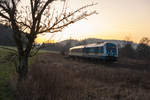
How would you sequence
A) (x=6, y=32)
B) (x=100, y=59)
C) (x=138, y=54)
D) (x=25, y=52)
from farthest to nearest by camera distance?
(x=138, y=54)
(x=100, y=59)
(x=25, y=52)
(x=6, y=32)

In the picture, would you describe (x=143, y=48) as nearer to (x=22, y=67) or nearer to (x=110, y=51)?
(x=110, y=51)

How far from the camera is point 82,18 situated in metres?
4.12

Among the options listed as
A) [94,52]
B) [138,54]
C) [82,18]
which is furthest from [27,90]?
[138,54]

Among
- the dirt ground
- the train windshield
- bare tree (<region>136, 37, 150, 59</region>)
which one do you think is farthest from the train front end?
bare tree (<region>136, 37, 150, 59</region>)

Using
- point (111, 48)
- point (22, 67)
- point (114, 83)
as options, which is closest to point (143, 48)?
point (111, 48)

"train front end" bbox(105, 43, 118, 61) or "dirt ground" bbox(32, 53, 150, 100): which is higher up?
"train front end" bbox(105, 43, 118, 61)

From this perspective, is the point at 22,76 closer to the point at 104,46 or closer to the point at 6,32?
the point at 6,32

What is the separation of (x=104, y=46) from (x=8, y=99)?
1380 centimetres

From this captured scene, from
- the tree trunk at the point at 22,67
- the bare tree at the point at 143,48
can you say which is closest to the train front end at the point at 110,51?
the tree trunk at the point at 22,67

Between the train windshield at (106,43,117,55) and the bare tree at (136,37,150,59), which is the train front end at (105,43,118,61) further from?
the bare tree at (136,37,150,59)

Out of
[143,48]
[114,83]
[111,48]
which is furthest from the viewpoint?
[143,48]

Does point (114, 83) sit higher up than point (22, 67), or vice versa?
point (22, 67)

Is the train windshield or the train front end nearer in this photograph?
the train front end

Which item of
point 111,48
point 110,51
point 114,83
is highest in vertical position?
point 111,48
